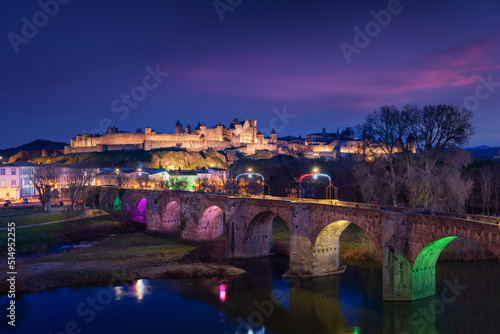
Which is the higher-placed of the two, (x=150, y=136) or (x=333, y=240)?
(x=150, y=136)

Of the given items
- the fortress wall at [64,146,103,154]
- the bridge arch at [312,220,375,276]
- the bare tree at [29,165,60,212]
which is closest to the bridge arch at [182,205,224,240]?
the bridge arch at [312,220,375,276]

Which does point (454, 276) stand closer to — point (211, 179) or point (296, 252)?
point (296, 252)

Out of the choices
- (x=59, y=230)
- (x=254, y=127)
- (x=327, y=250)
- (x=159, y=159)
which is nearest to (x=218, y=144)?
(x=254, y=127)

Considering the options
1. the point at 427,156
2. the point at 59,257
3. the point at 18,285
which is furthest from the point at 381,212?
the point at 59,257

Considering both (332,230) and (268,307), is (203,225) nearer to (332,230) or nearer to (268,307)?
(332,230)

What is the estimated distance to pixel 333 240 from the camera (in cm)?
3559

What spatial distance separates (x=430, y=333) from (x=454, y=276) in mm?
11106

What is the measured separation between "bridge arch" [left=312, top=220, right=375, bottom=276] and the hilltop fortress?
114m

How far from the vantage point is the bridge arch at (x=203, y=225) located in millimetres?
51656

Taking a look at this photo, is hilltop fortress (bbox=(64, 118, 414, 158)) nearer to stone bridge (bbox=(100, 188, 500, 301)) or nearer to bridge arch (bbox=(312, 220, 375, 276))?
stone bridge (bbox=(100, 188, 500, 301))

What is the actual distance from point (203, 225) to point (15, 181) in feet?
178

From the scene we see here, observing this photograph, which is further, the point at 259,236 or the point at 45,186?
the point at 45,186

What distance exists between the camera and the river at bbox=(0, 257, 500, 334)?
1000 inches

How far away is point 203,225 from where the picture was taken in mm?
52375
